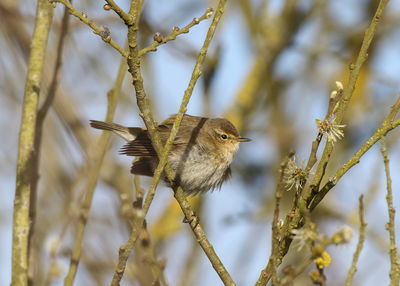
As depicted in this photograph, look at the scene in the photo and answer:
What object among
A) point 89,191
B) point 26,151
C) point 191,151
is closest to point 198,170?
point 191,151

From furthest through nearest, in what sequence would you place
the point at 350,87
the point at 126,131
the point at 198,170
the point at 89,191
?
1. the point at 126,131
2. the point at 198,170
3. the point at 89,191
4. the point at 350,87

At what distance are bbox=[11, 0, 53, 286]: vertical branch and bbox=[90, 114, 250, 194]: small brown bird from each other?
1.03 m

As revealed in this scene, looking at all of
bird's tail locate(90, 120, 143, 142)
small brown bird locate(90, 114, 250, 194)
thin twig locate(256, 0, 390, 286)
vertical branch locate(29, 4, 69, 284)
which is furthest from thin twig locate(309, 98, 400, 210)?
bird's tail locate(90, 120, 143, 142)

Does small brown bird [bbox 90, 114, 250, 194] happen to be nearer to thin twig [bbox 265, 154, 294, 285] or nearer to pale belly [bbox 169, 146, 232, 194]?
pale belly [bbox 169, 146, 232, 194]

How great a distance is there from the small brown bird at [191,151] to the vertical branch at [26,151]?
1033 mm

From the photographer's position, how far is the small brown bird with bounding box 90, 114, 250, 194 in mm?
4516

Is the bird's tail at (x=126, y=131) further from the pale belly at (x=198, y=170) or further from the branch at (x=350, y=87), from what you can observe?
the branch at (x=350, y=87)

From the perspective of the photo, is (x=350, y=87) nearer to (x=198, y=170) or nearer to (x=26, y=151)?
(x=26, y=151)

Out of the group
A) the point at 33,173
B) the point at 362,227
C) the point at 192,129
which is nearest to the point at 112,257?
the point at 33,173

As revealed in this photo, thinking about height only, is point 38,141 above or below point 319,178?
above

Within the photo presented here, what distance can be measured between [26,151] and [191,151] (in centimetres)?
172

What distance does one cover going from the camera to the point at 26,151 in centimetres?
312

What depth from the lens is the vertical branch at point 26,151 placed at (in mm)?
2906

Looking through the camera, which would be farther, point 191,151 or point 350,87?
point 191,151
